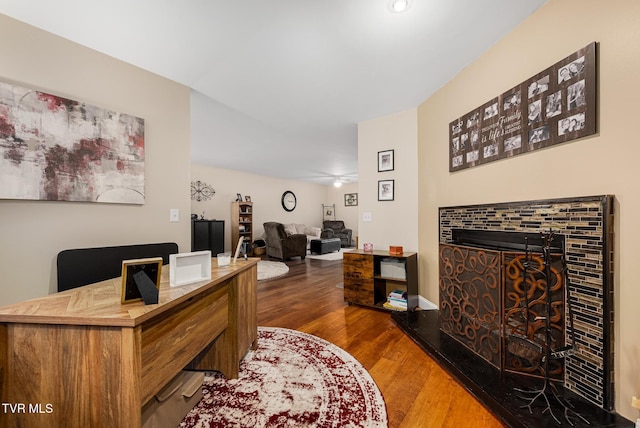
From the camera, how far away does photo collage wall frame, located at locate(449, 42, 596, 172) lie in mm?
1346

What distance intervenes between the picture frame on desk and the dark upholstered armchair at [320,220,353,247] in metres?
7.15

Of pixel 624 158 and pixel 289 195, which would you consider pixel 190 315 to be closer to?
pixel 624 158

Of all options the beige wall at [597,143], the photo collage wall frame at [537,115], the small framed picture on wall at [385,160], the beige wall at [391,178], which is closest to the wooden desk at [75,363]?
the beige wall at [597,143]

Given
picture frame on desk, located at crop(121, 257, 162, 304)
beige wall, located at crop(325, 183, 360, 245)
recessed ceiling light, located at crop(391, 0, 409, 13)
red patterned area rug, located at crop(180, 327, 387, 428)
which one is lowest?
red patterned area rug, located at crop(180, 327, 387, 428)

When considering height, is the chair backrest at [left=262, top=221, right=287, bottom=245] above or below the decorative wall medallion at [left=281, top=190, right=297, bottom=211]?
below

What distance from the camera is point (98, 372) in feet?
2.97

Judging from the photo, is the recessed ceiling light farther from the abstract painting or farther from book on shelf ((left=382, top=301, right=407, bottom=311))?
book on shelf ((left=382, top=301, right=407, bottom=311))

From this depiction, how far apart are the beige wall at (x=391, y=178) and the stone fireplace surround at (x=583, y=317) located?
1424mm

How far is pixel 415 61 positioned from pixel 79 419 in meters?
2.95

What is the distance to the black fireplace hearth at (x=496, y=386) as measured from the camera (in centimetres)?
121

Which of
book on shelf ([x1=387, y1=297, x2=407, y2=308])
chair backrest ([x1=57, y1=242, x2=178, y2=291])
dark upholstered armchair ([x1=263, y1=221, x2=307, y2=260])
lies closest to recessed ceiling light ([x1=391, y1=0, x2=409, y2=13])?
chair backrest ([x1=57, y1=242, x2=178, y2=291])

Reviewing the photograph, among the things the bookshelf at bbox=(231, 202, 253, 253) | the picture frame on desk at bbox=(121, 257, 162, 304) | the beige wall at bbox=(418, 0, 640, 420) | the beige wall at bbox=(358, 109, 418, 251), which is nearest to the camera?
the picture frame on desk at bbox=(121, 257, 162, 304)

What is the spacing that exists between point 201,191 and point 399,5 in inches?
241

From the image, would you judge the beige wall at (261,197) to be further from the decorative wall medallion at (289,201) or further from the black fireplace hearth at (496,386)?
the black fireplace hearth at (496,386)
